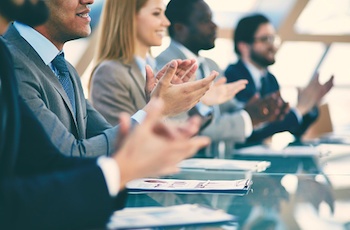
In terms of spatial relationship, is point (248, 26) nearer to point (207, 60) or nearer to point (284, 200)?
point (207, 60)

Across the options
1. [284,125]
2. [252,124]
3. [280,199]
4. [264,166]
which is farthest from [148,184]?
[284,125]

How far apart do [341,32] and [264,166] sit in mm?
6222

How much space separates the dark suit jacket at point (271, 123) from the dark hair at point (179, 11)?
2.47 feet

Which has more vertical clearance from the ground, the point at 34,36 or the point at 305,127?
the point at 34,36

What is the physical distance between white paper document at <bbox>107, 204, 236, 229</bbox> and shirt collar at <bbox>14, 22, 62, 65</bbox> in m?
0.63

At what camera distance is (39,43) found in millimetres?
1656

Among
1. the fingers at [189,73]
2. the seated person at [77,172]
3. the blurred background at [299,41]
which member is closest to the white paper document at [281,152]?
the fingers at [189,73]

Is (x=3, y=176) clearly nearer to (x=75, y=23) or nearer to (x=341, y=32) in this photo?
(x=75, y=23)

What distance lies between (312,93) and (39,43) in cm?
242

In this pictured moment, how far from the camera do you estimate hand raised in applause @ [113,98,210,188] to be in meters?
0.86

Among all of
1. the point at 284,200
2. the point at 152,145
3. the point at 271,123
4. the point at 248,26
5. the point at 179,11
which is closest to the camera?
the point at 152,145

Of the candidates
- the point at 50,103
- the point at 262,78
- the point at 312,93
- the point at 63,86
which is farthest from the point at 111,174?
the point at 262,78

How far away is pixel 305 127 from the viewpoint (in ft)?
13.1

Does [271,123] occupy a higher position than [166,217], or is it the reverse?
[166,217]
